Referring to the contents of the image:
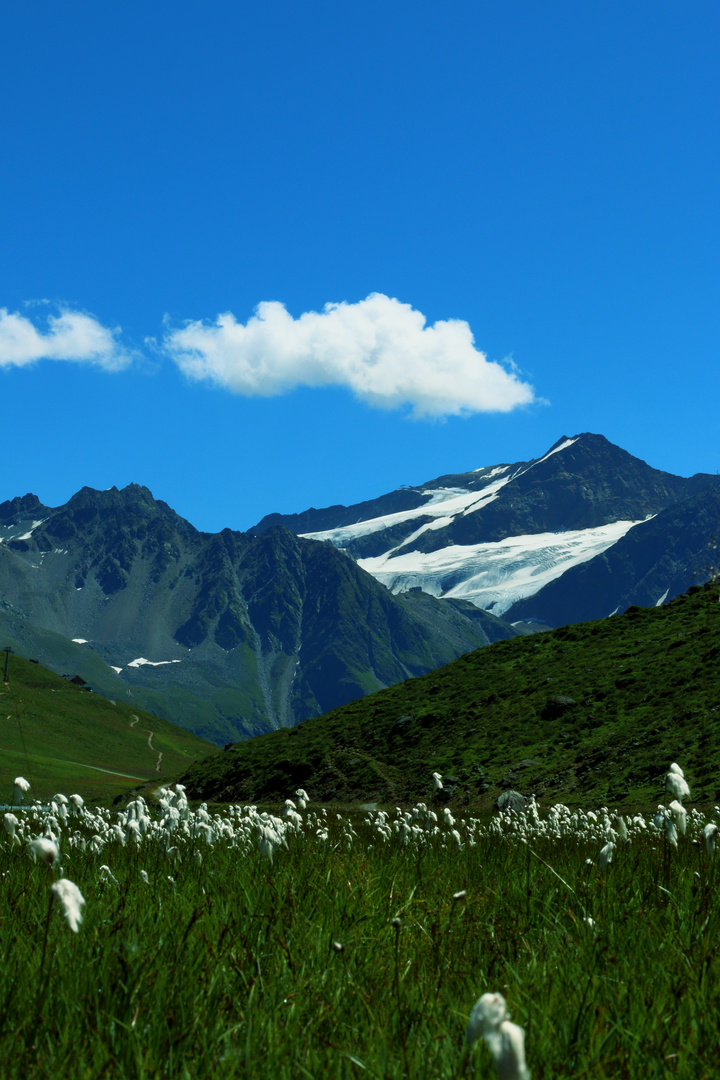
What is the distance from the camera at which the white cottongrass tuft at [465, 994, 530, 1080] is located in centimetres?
193

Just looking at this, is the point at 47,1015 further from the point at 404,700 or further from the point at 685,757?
the point at 404,700

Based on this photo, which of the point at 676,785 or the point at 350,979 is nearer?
the point at 350,979

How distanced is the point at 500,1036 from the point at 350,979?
2090 mm

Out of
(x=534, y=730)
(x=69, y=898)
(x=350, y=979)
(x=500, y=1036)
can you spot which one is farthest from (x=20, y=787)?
(x=534, y=730)

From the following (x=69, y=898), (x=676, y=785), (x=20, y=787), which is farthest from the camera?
(x=20, y=787)

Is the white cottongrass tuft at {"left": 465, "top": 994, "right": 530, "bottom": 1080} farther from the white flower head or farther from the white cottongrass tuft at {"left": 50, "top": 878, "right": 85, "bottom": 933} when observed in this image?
the white flower head

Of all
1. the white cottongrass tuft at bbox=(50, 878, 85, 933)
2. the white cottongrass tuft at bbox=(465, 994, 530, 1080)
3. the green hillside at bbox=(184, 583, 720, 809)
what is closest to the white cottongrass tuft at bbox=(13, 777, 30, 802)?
the white cottongrass tuft at bbox=(50, 878, 85, 933)

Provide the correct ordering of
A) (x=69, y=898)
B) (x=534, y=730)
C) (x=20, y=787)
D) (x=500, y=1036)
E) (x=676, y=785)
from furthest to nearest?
(x=534, y=730)
(x=20, y=787)
(x=676, y=785)
(x=69, y=898)
(x=500, y=1036)

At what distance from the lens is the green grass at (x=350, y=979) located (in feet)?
9.60

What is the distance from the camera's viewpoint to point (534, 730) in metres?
53.2

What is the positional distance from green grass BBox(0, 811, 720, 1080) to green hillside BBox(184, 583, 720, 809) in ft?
102

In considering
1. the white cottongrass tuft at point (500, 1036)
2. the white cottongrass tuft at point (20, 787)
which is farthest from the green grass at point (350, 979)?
the white cottongrass tuft at point (20, 787)

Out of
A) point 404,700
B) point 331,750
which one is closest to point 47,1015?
point 331,750

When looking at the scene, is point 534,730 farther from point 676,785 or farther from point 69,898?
point 69,898
